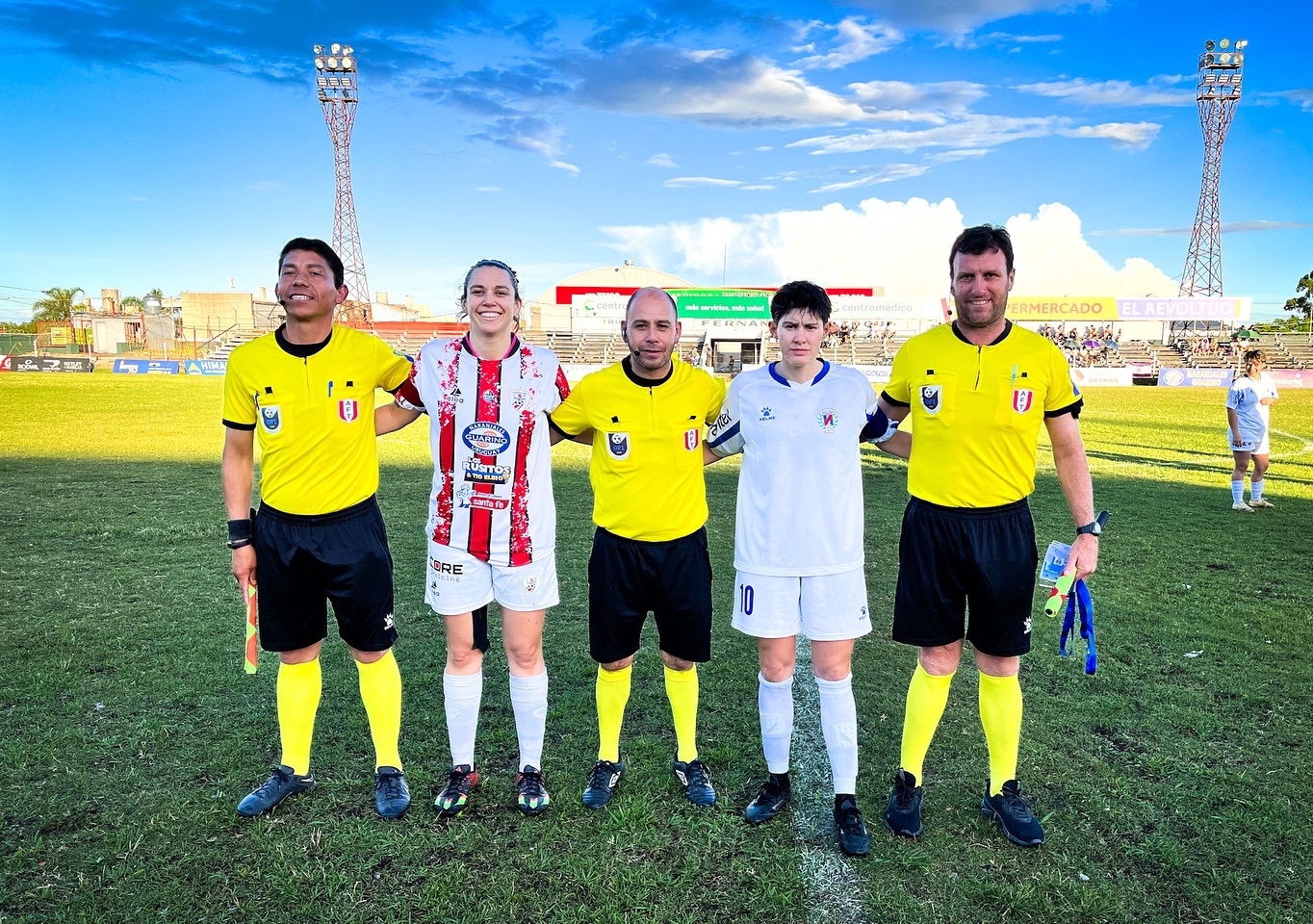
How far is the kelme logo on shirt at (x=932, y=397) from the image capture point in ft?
10.3

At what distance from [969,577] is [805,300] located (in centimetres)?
129

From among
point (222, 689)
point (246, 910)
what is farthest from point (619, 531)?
point (222, 689)

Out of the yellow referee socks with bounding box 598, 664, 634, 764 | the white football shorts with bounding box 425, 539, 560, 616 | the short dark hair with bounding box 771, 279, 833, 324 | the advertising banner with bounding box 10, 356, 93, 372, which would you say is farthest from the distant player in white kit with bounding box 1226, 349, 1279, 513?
the advertising banner with bounding box 10, 356, 93, 372

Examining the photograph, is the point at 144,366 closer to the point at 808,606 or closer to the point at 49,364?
the point at 49,364

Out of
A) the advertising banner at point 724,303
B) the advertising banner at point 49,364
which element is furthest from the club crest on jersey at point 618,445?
the advertising banner at point 49,364

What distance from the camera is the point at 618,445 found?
3297 millimetres

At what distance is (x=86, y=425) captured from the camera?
15.7m

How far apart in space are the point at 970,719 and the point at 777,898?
71.4 inches

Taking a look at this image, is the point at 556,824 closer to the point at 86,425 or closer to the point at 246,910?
the point at 246,910

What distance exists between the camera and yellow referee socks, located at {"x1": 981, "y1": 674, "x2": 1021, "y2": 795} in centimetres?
319

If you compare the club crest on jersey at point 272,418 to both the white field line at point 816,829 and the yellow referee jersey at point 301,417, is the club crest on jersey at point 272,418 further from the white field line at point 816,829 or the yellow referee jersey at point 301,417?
the white field line at point 816,829

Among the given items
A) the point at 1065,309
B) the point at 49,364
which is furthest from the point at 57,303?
the point at 1065,309

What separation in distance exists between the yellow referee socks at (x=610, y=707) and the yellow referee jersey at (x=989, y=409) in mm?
1559

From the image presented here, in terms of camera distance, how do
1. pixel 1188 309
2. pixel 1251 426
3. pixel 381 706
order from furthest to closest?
pixel 1188 309
pixel 1251 426
pixel 381 706
